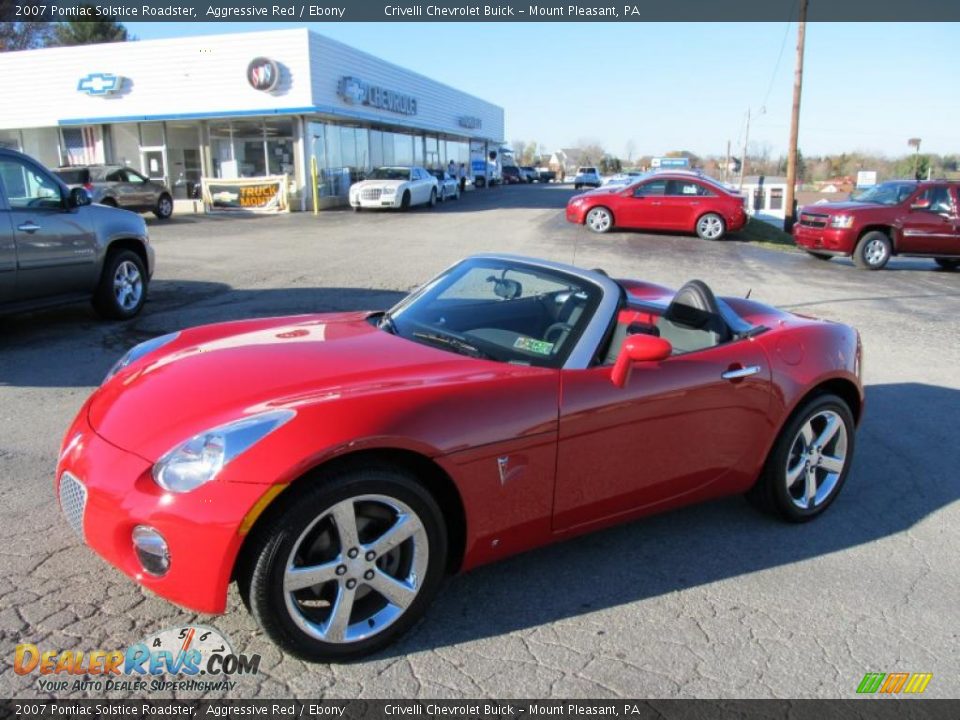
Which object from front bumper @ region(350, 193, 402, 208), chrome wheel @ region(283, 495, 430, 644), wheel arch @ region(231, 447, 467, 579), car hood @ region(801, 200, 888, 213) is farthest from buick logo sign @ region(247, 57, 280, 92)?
chrome wheel @ region(283, 495, 430, 644)

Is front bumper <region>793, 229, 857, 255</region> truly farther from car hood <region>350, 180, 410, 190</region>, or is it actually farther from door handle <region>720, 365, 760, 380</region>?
car hood <region>350, 180, 410, 190</region>

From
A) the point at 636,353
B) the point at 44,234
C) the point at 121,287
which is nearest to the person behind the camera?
the point at 636,353

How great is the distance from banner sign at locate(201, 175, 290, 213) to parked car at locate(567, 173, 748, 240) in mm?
13583

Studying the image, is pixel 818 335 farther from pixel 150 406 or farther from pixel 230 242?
pixel 230 242

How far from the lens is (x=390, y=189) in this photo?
87.5 feet

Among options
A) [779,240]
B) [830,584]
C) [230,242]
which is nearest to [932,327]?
[830,584]

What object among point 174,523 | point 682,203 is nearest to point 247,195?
point 682,203

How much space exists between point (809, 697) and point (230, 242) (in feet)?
54.9

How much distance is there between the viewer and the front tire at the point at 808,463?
13.0 ft

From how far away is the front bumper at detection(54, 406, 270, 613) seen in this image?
2.48 metres

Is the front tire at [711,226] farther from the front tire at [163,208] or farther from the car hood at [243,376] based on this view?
the car hood at [243,376]

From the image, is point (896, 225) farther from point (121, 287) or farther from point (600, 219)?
point (121, 287)

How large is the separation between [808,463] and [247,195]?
1083 inches

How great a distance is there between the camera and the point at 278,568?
8.35 ft
